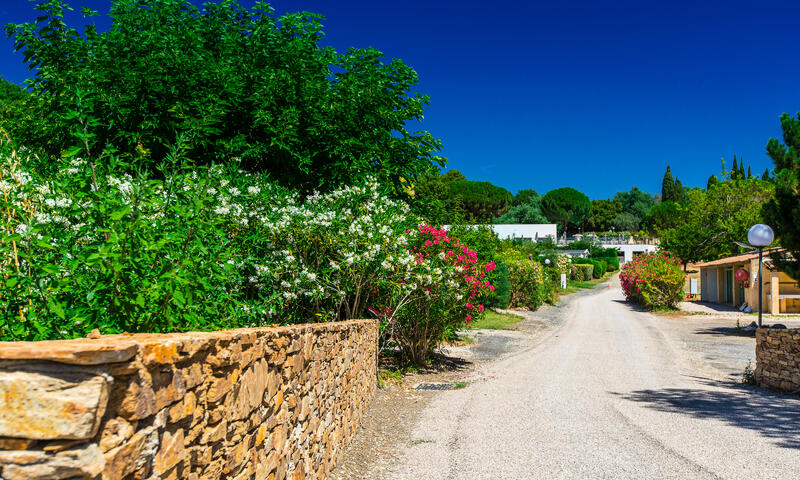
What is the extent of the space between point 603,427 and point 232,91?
7.34 m

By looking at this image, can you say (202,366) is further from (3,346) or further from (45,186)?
(45,186)

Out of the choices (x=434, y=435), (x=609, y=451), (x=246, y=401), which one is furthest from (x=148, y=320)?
(x=609, y=451)

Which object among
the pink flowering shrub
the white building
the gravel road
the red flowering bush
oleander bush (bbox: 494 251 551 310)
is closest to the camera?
the gravel road

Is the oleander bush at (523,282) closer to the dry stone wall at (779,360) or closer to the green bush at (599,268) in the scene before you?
the dry stone wall at (779,360)

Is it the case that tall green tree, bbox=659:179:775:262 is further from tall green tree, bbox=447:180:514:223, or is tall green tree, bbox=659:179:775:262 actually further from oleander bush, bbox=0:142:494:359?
tall green tree, bbox=447:180:514:223

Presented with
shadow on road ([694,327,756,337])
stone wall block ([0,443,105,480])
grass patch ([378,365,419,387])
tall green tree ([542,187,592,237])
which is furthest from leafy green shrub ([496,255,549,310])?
tall green tree ([542,187,592,237])

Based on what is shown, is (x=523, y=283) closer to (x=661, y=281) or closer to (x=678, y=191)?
(x=661, y=281)

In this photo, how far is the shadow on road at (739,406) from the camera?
6.48 meters

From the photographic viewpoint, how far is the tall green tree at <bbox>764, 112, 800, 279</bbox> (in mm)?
14095

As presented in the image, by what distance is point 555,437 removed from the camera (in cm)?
602

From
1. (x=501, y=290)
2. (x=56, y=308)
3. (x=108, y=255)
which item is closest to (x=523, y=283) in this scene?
(x=501, y=290)

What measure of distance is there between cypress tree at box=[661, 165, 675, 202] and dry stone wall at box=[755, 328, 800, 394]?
8627 centimetres

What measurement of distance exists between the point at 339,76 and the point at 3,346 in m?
10.5

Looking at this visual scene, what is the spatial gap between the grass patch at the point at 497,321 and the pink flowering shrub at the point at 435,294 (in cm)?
708
